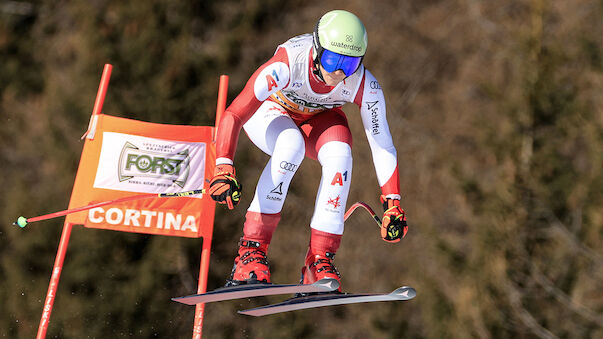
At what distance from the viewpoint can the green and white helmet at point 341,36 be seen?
532 cm

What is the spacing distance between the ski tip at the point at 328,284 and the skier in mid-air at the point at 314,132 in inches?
Answer: 12.5

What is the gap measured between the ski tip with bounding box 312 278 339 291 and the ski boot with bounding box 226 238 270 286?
1.38ft

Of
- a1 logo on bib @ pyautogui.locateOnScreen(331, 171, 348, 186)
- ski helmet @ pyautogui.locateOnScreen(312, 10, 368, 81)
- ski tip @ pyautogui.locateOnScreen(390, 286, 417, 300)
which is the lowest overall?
ski tip @ pyautogui.locateOnScreen(390, 286, 417, 300)

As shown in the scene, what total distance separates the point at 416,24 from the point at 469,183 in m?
7.65

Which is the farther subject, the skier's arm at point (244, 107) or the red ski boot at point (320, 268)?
the red ski boot at point (320, 268)

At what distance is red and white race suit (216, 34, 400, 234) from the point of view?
5.43 meters

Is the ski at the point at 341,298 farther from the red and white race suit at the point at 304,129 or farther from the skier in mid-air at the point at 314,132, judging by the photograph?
the red and white race suit at the point at 304,129

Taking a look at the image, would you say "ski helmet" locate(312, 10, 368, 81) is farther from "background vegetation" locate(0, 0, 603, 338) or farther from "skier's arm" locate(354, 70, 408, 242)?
"background vegetation" locate(0, 0, 603, 338)

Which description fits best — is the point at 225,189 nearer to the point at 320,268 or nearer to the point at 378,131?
the point at 320,268

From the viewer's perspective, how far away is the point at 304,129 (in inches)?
231

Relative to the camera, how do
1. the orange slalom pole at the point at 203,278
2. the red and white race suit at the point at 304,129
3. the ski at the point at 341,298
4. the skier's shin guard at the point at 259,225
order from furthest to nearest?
the orange slalom pole at the point at 203,278
the skier's shin guard at the point at 259,225
the red and white race suit at the point at 304,129
the ski at the point at 341,298

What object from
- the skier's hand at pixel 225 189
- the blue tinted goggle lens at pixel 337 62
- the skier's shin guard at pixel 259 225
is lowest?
the skier's shin guard at pixel 259 225

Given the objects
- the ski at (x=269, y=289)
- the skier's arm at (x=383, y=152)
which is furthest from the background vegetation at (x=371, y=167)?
the ski at (x=269, y=289)

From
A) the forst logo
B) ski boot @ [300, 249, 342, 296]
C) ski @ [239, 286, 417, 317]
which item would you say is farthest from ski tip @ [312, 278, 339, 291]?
the forst logo
